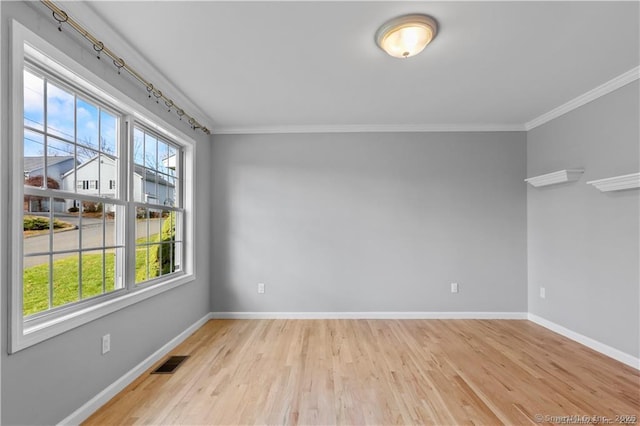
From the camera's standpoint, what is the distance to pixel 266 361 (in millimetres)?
2688

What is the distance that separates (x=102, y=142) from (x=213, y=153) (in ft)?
6.12

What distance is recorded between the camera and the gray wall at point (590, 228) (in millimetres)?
2666

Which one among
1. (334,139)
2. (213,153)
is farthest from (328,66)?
(213,153)


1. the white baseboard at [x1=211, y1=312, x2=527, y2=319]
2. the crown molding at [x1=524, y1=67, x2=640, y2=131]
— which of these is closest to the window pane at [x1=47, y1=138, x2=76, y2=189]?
the white baseboard at [x1=211, y1=312, x2=527, y2=319]

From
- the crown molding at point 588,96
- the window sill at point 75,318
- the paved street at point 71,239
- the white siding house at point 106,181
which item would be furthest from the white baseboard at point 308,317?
the crown molding at point 588,96

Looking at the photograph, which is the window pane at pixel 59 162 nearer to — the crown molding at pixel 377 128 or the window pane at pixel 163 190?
the window pane at pixel 163 190

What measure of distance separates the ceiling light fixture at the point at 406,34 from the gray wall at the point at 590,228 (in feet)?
7.18

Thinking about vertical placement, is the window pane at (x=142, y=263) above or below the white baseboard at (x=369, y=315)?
above

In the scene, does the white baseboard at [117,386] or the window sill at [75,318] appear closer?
the window sill at [75,318]

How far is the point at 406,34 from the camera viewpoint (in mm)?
1970

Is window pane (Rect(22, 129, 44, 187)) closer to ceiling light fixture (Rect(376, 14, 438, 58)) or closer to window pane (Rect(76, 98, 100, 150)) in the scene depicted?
window pane (Rect(76, 98, 100, 150))

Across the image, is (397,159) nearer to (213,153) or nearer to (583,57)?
(583,57)

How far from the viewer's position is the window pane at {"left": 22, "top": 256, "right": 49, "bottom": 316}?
1644mm

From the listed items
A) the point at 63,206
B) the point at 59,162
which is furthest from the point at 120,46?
the point at 63,206
